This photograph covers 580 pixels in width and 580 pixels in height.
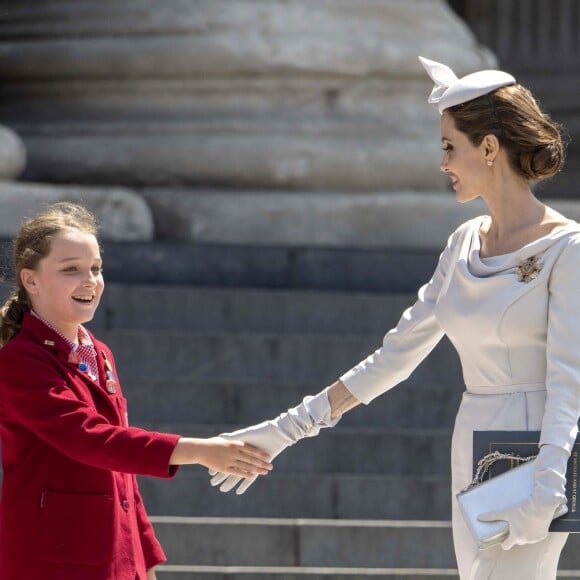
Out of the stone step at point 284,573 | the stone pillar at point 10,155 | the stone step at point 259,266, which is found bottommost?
the stone step at point 284,573

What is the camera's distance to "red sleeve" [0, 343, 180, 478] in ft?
13.6

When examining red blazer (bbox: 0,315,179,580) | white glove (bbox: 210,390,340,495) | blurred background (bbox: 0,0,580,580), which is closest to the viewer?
red blazer (bbox: 0,315,179,580)

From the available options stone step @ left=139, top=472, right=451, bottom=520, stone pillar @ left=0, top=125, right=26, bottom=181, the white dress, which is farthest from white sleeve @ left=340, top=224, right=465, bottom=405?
stone pillar @ left=0, top=125, right=26, bottom=181

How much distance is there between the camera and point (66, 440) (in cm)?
414

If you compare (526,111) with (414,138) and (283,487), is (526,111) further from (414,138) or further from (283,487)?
(414,138)

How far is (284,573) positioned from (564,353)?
233 cm

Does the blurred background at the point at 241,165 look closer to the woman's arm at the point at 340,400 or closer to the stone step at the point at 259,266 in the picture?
the stone step at the point at 259,266

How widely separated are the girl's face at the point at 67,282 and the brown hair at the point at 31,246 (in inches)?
0.8

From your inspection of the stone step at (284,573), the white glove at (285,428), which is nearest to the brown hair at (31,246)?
the white glove at (285,428)

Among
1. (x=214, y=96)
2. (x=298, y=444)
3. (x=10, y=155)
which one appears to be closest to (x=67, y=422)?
(x=298, y=444)

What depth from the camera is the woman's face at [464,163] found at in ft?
14.0

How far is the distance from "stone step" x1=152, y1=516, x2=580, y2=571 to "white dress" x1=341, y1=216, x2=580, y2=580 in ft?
7.18

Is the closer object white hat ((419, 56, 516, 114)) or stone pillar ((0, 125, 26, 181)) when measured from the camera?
white hat ((419, 56, 516, 114))

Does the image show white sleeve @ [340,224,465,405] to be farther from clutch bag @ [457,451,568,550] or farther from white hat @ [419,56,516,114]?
clutch bag @ [457,451,568,550]
